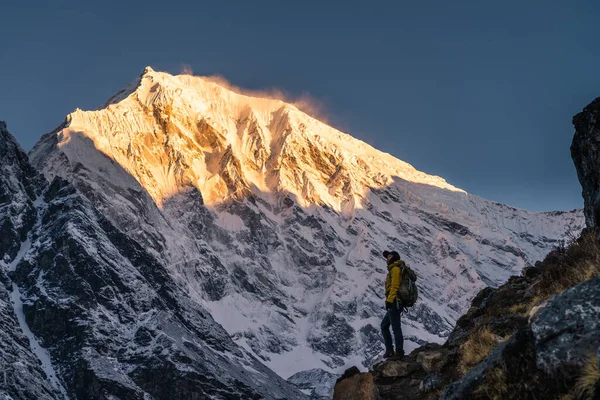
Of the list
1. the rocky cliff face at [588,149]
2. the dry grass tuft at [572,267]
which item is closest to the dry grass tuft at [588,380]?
the dry grass tuft at [572,267]

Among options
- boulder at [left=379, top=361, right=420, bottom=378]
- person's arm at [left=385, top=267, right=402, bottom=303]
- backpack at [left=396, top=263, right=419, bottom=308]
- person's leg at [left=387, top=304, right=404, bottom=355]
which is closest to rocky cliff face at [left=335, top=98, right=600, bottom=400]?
boulder at [left=379, top=361, right=420, bottom=378]

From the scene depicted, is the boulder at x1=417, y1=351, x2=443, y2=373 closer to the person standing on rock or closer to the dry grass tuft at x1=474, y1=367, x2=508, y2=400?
the person standing on rock

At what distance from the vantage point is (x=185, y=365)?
19188 cm

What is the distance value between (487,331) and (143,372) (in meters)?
184

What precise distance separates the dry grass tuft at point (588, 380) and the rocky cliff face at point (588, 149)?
A: 6.56 metres

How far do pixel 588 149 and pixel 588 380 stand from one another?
8558 mm

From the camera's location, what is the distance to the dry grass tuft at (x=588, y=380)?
8305mm

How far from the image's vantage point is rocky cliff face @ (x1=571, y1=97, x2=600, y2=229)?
1527 cm

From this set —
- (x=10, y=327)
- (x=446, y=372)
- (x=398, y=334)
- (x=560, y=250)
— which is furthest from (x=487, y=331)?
(x=10, y=327)

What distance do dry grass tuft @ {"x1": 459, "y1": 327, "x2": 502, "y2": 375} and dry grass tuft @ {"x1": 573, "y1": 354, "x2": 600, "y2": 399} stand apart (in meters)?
4.26

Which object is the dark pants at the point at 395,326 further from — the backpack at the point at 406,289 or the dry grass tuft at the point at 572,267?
the dry grass tuft at the point at 572,267

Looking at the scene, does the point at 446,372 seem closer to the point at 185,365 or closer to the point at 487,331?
the point at 487,331

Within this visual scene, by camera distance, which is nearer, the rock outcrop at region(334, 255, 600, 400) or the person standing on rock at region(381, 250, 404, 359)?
the rock outcrop at region(334, 255, 600, 400)

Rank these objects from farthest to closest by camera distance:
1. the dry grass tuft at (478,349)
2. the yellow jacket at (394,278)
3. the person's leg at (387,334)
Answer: the person's leg at (387,334) → the yellow jacket at (394,278) → the dry grass tuft at (478,349)
